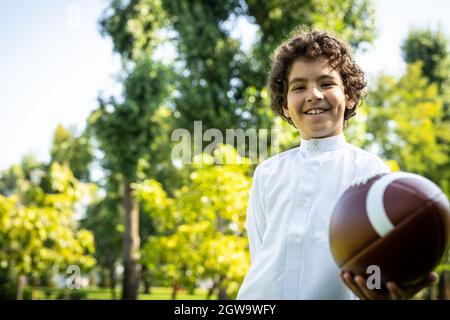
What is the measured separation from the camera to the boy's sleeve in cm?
237

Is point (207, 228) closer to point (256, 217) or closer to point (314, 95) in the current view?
point (256, 217)

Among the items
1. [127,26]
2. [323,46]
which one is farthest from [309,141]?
[127,26]

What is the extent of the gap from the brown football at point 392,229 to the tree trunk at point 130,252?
12.3m

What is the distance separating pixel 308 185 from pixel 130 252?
1225 cm

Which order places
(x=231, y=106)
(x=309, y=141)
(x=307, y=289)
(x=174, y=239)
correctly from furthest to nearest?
(x=231, y=106) → (x=174, y=239) → (x=309, y=141) → (x=307, y=289)

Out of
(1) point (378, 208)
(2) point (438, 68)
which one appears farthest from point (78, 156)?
(1) point (378, 208)

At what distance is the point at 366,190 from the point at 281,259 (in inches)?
18.2

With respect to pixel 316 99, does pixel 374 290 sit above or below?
below

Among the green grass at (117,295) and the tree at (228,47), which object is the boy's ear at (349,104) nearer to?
the green grass at (117,295)

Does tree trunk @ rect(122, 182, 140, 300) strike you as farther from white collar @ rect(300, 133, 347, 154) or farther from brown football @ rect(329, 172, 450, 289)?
brown football @ rect(329, 172, 450, 289)

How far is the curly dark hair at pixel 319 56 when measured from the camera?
2.34m

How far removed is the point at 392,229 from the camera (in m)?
1.74
